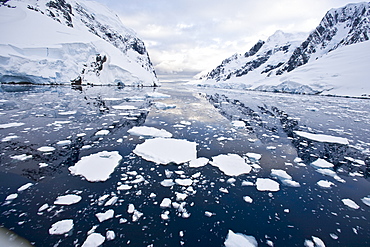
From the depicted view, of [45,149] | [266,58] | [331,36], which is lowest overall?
[45,149]

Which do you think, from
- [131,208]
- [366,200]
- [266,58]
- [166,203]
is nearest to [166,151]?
[166,203]

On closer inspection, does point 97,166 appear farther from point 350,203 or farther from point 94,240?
Answer: point 350,203

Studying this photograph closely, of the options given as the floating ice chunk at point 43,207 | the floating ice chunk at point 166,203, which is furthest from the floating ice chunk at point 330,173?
the floating ice chunk at point 43,207

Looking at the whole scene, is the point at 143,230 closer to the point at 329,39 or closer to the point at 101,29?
the point at 101,29

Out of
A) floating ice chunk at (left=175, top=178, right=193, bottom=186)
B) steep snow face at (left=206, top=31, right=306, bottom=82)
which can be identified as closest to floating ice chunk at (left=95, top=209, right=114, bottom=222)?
floating ice chunk at (left=175, top=178, right=193, bottom=186)

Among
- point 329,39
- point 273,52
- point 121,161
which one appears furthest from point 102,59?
point 273,52

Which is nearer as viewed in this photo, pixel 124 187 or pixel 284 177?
pixel 124 187

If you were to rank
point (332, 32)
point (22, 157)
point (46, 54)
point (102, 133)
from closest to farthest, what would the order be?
1. point (22, 157)
2. point (102, 133)
3. point (46, 54)
4. point (332, 32)
